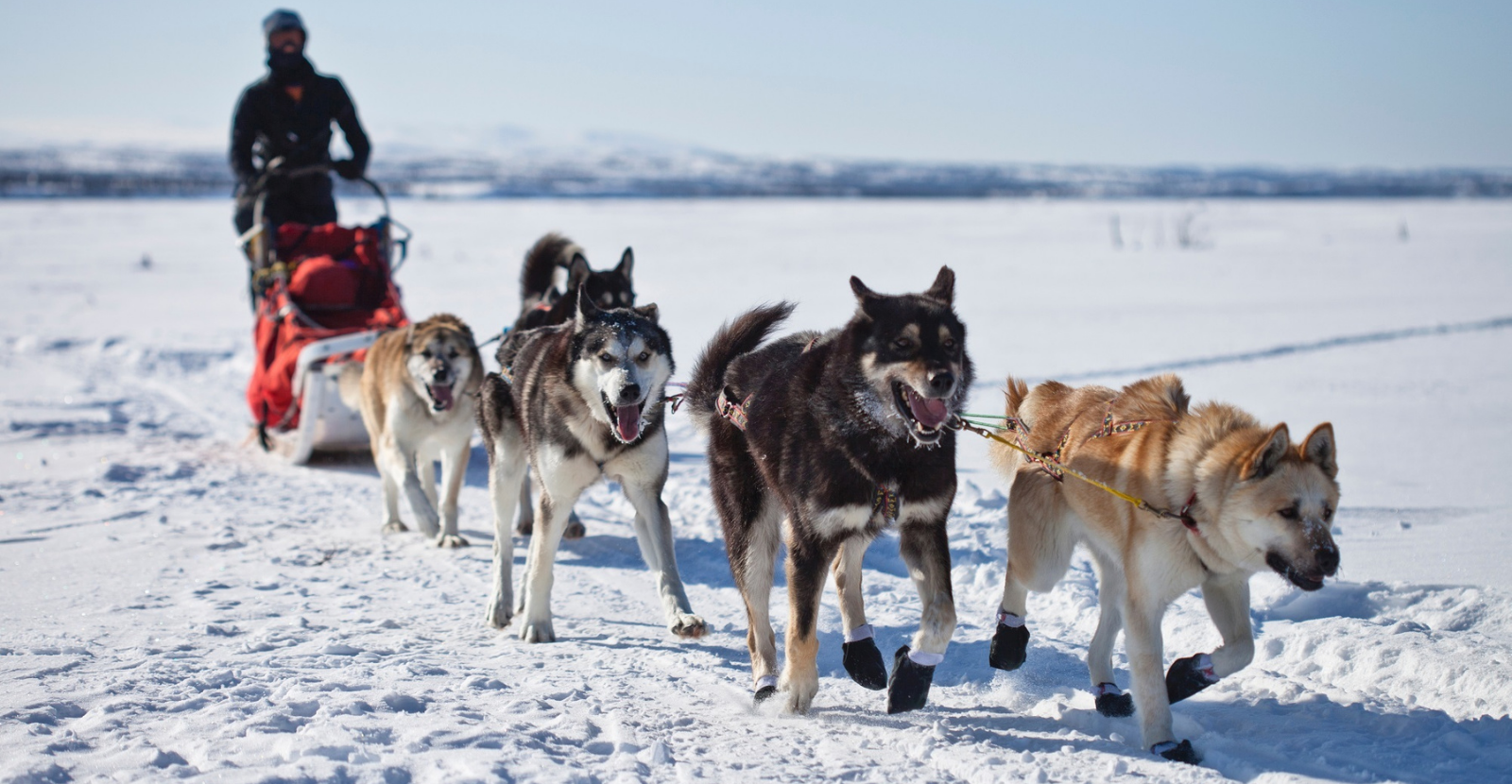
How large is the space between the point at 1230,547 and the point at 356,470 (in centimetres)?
523

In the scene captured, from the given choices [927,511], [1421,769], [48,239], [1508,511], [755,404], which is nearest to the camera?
[1421,769]

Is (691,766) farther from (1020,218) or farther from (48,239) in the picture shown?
(1020,218)

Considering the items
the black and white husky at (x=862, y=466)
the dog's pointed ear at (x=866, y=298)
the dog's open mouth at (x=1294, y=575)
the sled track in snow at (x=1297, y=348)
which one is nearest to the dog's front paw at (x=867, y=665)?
the black and white husky at (x=862, y=466)

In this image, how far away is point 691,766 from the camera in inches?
108

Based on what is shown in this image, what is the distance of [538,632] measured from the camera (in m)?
3.81

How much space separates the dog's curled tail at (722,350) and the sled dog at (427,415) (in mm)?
1863

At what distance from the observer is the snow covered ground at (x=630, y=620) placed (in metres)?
2.75

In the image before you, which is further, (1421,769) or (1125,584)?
(1125,584)

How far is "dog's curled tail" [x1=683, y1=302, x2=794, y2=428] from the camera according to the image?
143 inches

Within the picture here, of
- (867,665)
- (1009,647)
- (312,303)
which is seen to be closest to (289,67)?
(312,303)

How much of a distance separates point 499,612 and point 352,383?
2510mm

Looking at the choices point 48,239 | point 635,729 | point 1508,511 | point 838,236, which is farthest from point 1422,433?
point 48,239

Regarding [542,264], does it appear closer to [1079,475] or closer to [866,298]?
[866,298]

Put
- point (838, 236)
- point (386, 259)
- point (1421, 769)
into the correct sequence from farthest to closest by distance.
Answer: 1. point (838, 236)
2. point (386, 259)
3. point (1421, 769)
